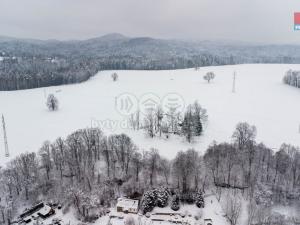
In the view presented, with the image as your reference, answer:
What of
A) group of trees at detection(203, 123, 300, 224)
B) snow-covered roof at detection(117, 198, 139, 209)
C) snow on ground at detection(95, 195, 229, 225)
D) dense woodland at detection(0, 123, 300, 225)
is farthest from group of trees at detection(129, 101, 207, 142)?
snow-covered roof at detection(117, 198, 139, 209)

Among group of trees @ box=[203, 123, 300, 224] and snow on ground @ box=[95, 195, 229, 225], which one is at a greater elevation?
group of trees @ box=[203, 123, 300, 224]

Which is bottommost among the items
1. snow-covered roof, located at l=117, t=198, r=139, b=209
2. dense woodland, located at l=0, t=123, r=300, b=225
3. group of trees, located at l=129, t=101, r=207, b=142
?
snow-covered roof, located at l=117, t=198, r=139, b=209

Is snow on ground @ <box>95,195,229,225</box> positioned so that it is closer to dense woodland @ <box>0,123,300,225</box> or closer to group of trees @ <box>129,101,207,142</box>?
dense woodland @ <box>0,123,300,225</box>

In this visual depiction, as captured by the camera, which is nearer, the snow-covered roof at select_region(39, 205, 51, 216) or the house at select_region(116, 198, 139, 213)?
the snow-covered roof at select_region(39, 205, 51, 216)

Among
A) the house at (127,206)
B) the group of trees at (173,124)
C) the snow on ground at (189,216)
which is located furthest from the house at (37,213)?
the group of trees at (173,124)

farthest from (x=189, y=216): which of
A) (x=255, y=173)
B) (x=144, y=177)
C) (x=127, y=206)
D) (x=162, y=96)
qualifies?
(x=162, y=96)

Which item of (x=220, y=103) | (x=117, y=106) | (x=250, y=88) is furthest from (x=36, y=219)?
(x=250, y=88)
